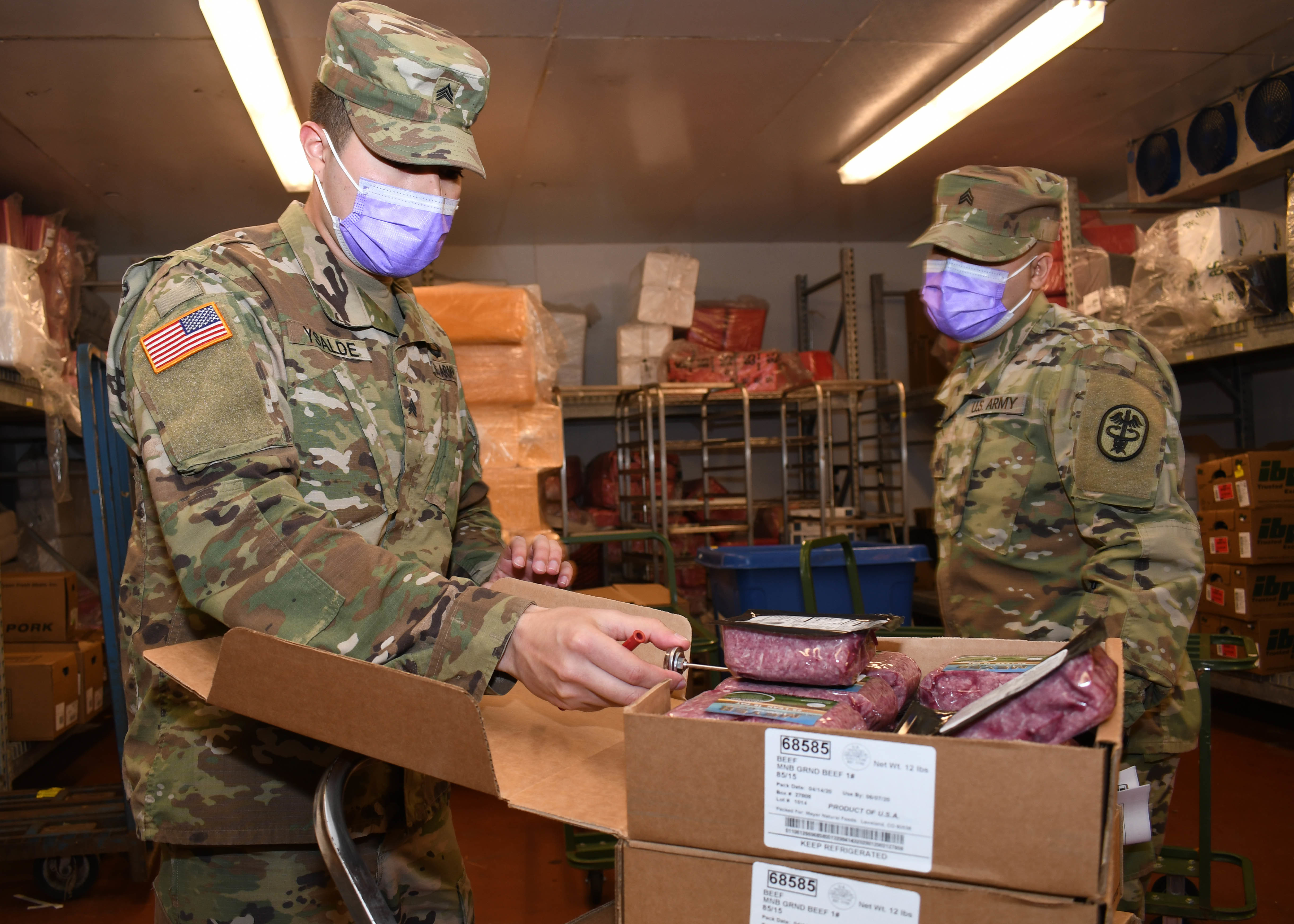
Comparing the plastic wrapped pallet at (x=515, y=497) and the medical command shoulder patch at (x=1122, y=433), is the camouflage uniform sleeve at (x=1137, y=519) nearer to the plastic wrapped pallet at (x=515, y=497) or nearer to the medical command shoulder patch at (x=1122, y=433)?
the medical command shoulder patch at (x=1122, y=433)

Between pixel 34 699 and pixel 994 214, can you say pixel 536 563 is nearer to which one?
pixel 994 214

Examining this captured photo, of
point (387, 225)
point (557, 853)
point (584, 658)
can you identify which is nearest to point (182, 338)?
point (387, 225)

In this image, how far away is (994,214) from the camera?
2.03 meters

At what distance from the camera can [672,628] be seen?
0.84 m

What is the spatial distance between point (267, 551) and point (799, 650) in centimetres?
53

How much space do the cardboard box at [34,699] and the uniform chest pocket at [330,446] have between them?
11.3 ft

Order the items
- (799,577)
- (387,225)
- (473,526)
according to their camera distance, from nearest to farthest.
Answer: (387,225), (473,526), (799,577)

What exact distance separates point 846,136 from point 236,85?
3347 mm

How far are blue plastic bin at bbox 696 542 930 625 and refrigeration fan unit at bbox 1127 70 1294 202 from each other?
2890 mm

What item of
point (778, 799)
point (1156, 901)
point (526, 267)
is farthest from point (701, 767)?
point (526, 267)

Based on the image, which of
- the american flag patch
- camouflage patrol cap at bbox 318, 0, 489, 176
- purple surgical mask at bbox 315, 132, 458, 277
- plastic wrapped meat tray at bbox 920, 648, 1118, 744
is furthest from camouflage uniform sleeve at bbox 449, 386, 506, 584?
plastic wrapped meat tray at bbox 920, 648, 1118, 744

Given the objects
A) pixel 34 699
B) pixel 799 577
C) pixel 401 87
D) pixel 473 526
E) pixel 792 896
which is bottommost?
pixel 34 699

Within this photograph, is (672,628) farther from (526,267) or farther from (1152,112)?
(526,267)

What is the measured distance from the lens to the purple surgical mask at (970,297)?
2.04 m
